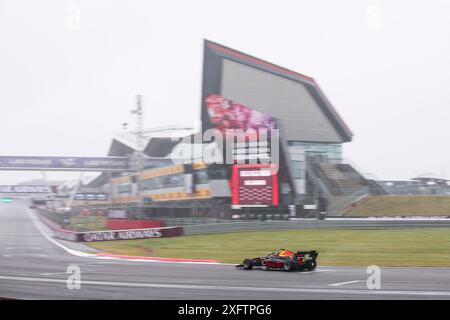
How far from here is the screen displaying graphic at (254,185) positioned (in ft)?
121

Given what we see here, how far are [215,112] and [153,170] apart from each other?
11084 mm

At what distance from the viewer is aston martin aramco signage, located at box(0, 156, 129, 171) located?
43750mm

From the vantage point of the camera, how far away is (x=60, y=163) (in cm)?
4669

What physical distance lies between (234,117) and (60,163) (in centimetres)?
1636

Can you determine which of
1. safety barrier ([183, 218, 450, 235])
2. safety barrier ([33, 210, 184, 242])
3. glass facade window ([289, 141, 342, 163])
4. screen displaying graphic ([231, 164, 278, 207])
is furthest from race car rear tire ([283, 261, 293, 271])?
glass facade window ([289, 141, 342, 163])

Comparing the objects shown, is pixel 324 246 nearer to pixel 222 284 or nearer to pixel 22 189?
pixel 222 284

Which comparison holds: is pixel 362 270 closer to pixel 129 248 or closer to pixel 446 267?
pixel 446 267

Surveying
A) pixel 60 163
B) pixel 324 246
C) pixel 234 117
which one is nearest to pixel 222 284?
pixel 324 246

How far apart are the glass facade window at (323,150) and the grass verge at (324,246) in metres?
17.1

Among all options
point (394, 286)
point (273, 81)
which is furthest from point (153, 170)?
point (394, 286)

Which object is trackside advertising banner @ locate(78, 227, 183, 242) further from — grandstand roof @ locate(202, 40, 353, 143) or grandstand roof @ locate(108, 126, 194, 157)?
grandstand roof @ locate(202, 40, 353, 143)

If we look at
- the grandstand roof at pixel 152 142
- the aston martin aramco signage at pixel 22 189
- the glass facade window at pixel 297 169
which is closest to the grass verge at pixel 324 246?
the glass facade window at pixel 297 169

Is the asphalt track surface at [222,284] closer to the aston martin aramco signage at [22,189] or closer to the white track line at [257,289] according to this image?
the white track line at [257,289]
